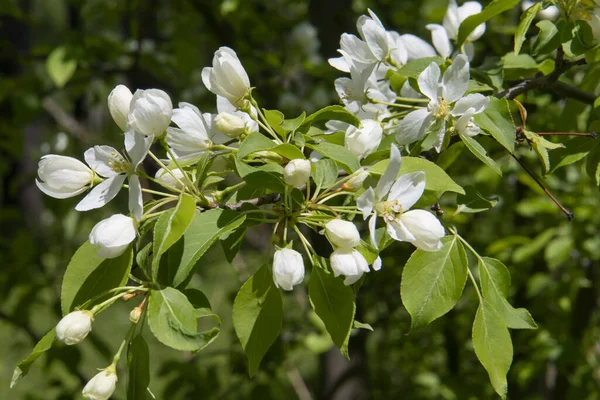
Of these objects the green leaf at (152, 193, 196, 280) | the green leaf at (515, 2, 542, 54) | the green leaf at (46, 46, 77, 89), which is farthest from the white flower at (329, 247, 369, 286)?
the green leaf at (46, 46, 77, 89)

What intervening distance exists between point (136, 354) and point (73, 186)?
0.99 ft

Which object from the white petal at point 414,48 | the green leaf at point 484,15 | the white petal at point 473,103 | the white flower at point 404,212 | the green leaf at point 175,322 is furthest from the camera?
the white petal at point 414,48

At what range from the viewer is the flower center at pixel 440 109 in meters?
1.08

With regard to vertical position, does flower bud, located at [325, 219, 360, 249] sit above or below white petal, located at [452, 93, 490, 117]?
below

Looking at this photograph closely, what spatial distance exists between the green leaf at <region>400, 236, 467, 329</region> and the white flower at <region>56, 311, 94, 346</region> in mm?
471

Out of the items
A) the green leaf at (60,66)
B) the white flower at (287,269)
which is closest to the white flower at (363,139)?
the white flower at (287,269)

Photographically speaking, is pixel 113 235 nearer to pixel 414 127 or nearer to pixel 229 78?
pixel 229 78

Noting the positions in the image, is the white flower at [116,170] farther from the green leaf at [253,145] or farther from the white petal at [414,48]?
the white petal at [414,48]

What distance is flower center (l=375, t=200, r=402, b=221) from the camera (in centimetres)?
97

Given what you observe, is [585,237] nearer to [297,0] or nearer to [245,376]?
[245,376]

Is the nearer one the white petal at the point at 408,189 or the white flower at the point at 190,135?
the white petal at the point at 408,189

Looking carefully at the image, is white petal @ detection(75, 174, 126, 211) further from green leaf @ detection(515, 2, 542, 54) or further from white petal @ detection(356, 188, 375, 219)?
green leaf @ detection(515, 2, 542, 54)

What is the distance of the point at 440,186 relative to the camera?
961mm

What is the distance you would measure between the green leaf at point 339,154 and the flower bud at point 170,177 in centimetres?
22
